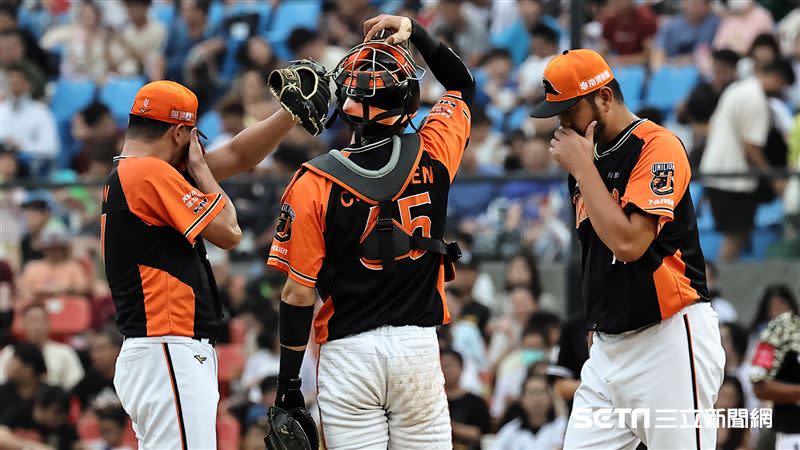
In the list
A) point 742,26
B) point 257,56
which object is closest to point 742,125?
point 742,26

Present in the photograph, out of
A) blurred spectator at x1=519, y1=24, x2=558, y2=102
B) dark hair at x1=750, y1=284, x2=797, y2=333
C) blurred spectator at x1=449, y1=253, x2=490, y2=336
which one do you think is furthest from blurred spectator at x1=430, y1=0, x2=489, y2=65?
dark hair at x1=750, y1=284, x2=797, y2=333

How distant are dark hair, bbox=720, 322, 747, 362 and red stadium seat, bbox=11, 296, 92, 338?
215 inches

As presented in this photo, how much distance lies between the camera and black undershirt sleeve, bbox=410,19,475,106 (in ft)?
20.4

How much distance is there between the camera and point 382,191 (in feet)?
18.4

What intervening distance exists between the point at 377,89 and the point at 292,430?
153cm

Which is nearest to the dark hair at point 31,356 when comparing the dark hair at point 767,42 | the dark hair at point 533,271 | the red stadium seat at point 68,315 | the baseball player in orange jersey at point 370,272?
the red stadium seat at point 68,315

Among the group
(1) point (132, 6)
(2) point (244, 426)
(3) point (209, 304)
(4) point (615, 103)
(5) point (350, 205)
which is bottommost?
(2) point (244, 426)

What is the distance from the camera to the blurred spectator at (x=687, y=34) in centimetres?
1359

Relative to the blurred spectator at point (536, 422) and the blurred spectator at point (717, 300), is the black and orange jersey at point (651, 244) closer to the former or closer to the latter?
the blurred spectator at point (536, 422)

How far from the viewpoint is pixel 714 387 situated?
5.82 metres

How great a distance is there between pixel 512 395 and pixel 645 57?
506 centimetres

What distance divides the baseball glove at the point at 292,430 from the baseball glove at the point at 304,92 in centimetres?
133

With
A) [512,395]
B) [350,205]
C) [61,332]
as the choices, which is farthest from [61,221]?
[350,205]

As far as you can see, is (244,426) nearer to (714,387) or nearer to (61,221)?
(61,221)
